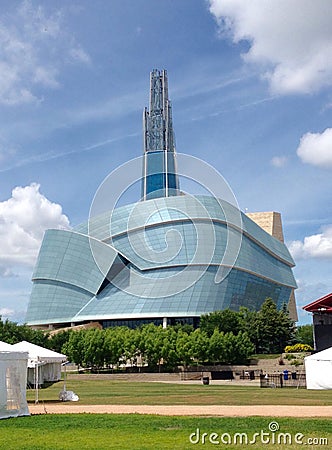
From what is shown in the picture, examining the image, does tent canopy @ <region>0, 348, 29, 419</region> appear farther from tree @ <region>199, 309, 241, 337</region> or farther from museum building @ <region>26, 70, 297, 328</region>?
museum building @ <region>26, 70, 297, 328</region>

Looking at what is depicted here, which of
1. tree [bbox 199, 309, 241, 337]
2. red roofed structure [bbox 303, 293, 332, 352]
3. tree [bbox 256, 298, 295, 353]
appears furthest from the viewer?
tree [bbox 256, 298, 295, 353]

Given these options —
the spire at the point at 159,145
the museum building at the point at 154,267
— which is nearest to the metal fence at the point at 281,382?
the museum building at the point at 154,267

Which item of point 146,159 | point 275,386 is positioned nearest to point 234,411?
point 275,386

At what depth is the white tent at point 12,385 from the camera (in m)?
21.3

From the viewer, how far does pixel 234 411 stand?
21.4m

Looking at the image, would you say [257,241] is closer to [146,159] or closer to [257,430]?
[146,159]

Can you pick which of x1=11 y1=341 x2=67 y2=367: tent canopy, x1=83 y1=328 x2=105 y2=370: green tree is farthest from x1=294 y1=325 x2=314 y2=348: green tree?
x1=11 y1=341 x2=67 y2=367: tent canopy

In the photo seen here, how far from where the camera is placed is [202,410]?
72.1 ft

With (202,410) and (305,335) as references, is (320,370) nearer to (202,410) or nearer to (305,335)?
(202,410)

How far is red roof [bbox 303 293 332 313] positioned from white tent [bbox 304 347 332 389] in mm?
20934

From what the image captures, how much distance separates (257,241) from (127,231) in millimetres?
22043

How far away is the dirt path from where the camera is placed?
20636 millimetres

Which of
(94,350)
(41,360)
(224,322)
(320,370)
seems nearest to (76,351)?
(94,350)

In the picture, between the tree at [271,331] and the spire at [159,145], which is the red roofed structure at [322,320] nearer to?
the tree at [271,331]
